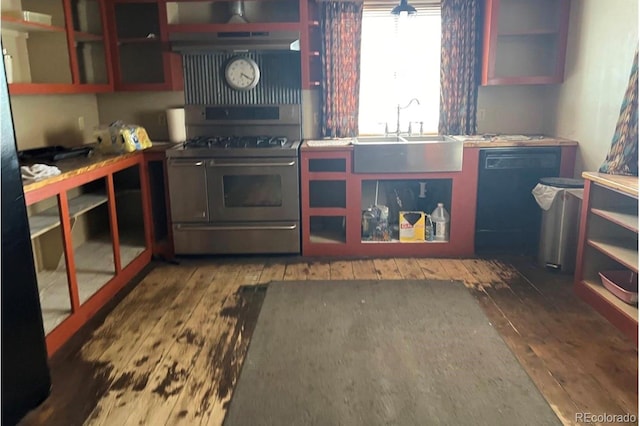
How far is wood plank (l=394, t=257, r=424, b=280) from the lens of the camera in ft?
11.4

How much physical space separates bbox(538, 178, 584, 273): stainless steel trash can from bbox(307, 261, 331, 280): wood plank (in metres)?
1.53

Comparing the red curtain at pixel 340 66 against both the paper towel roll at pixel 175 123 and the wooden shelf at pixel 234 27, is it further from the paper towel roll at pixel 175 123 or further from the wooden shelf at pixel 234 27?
the paper towel roll at pixel 175 123

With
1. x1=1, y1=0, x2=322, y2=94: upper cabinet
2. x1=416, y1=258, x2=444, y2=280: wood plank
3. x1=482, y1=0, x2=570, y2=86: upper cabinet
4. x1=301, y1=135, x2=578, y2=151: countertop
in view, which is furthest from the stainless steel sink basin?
x1=416, y1=258, x2=444, y2=280: wood plank

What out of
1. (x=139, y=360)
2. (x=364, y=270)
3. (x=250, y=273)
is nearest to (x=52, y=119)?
(x=250, y=273)

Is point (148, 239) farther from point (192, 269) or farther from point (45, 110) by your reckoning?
point (45, 110)

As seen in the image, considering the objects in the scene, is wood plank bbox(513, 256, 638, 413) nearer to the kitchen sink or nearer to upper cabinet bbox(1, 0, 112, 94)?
the kitchen sink

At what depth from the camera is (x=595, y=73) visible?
344cm

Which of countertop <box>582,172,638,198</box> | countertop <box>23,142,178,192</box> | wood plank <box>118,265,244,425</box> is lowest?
wood plank <box>118,265,244,425</box>

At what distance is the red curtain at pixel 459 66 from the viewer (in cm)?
399

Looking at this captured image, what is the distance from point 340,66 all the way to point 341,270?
5.43 feet

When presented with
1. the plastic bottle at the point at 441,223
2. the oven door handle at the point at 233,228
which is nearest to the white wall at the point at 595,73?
the plastic bottle at the point at 441,223

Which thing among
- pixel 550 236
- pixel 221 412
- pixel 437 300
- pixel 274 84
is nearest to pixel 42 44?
pixel 274 84

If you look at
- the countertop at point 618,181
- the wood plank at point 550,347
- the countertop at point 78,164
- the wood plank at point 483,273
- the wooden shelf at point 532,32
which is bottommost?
the wood plank at point 550,347

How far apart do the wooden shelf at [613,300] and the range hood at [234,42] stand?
2.54 metres
